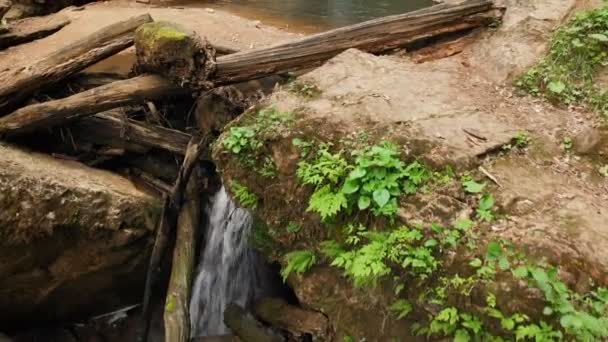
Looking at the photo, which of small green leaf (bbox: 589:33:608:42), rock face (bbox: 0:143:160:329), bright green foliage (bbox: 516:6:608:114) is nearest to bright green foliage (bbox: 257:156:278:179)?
rock face (bbox: 0:143:160:329)

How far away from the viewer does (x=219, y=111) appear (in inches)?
246

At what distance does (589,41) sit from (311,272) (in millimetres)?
4060

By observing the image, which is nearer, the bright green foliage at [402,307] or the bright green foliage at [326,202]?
the bright green foliage at [402,307]

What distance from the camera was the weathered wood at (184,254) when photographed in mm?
4945

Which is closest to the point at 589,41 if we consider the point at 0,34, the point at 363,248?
the point at 363,248

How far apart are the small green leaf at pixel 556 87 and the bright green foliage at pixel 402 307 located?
301 cm

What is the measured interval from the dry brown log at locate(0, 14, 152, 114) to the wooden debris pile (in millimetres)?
13

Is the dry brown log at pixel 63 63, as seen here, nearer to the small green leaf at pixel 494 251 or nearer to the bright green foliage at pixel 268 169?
the bright green foliage at pixel 268 169

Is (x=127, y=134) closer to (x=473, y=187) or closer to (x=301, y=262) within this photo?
(x=301, y=262)

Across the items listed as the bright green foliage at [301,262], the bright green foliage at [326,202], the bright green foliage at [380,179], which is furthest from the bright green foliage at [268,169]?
the bright green foliage at [380,179]

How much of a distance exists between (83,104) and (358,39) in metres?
3.54

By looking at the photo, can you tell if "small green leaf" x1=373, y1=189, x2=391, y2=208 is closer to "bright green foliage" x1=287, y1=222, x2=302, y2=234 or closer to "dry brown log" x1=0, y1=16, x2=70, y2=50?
"bright green foliage" x1=287, y1=222, x2=302, y2=234

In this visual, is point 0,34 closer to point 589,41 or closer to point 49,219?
point 49,219

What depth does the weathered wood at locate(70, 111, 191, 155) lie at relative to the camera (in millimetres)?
6445
